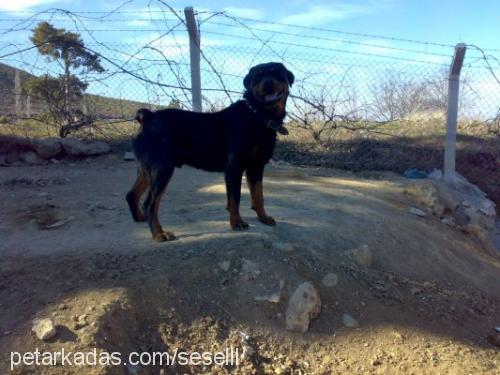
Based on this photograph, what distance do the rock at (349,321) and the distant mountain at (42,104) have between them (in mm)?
6657

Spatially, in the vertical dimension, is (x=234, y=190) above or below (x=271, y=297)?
above

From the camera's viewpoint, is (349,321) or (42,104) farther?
(42,104)

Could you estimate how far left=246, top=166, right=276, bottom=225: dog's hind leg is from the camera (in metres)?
4.82

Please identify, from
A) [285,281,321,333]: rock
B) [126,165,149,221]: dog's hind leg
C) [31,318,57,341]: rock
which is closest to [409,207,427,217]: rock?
[285,281,321,333]: rock

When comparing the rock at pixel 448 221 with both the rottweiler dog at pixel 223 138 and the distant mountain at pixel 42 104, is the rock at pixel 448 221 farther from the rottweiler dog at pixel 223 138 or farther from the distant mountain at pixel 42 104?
the distant mountain at pixel 42 104

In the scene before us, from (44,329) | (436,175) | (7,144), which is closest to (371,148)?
(436,175)

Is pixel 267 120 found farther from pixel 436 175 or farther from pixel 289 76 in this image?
pixel 436 175

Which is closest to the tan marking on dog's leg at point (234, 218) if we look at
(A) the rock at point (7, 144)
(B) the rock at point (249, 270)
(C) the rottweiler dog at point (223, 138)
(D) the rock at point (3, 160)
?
(C) the rottweiler dog at point (223, 138)

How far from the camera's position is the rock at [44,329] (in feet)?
9.98

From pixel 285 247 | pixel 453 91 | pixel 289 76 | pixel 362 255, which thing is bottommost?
pixel 362 255

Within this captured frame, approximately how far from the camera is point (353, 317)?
382 centimetres

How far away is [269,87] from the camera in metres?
4.47

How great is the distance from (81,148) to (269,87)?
18.5 ft

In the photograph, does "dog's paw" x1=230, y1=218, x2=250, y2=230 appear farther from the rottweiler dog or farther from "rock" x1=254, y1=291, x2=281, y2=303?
"rock" x1=254, y1=291, x2=281, y2=303
